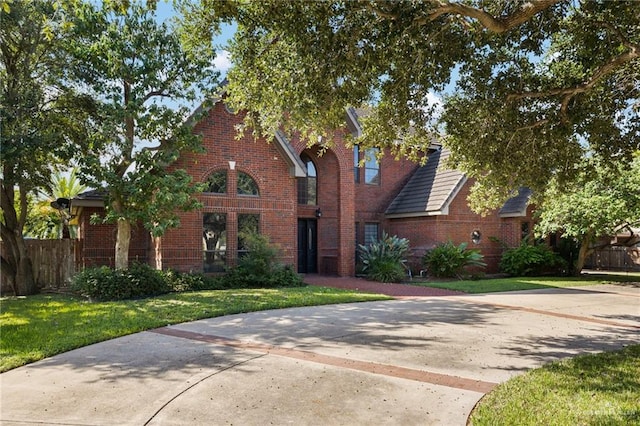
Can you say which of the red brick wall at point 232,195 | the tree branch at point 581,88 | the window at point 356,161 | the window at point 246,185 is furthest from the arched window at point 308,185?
the tree branch at point 581,88

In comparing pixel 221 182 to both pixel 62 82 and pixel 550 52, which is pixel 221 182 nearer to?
pixel 62 82

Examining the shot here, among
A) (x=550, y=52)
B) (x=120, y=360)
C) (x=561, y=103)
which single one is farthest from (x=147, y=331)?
(x=550, y=52)

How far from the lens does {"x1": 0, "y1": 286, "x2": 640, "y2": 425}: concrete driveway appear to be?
16.9 ft

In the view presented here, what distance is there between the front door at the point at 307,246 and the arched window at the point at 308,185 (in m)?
0.94

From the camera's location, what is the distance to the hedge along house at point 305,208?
17688 mm

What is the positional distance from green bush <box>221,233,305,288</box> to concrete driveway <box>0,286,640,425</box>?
5691mm

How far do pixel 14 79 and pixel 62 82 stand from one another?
49.3 inches

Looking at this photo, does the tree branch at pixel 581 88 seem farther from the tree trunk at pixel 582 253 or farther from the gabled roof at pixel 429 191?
the tree trunk at pixel 582 253

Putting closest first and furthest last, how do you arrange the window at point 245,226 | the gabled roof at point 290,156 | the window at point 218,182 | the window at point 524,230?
the window at point 218,182 < the window at point 245,226 < the gabled roof at point 290,156 < the window at point 524,230

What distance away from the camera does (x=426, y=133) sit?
10.7 meters

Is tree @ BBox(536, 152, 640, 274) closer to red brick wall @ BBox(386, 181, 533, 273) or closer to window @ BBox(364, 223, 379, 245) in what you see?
red brick wall @ BBox(386, 181, 533, 273)

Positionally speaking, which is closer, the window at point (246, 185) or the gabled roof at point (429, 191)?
the window at point (246, 185)

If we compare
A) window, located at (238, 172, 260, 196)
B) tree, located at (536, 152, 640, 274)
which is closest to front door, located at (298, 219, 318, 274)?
window, located at (238, 172, 260, 196)

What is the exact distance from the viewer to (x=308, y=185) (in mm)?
22688
